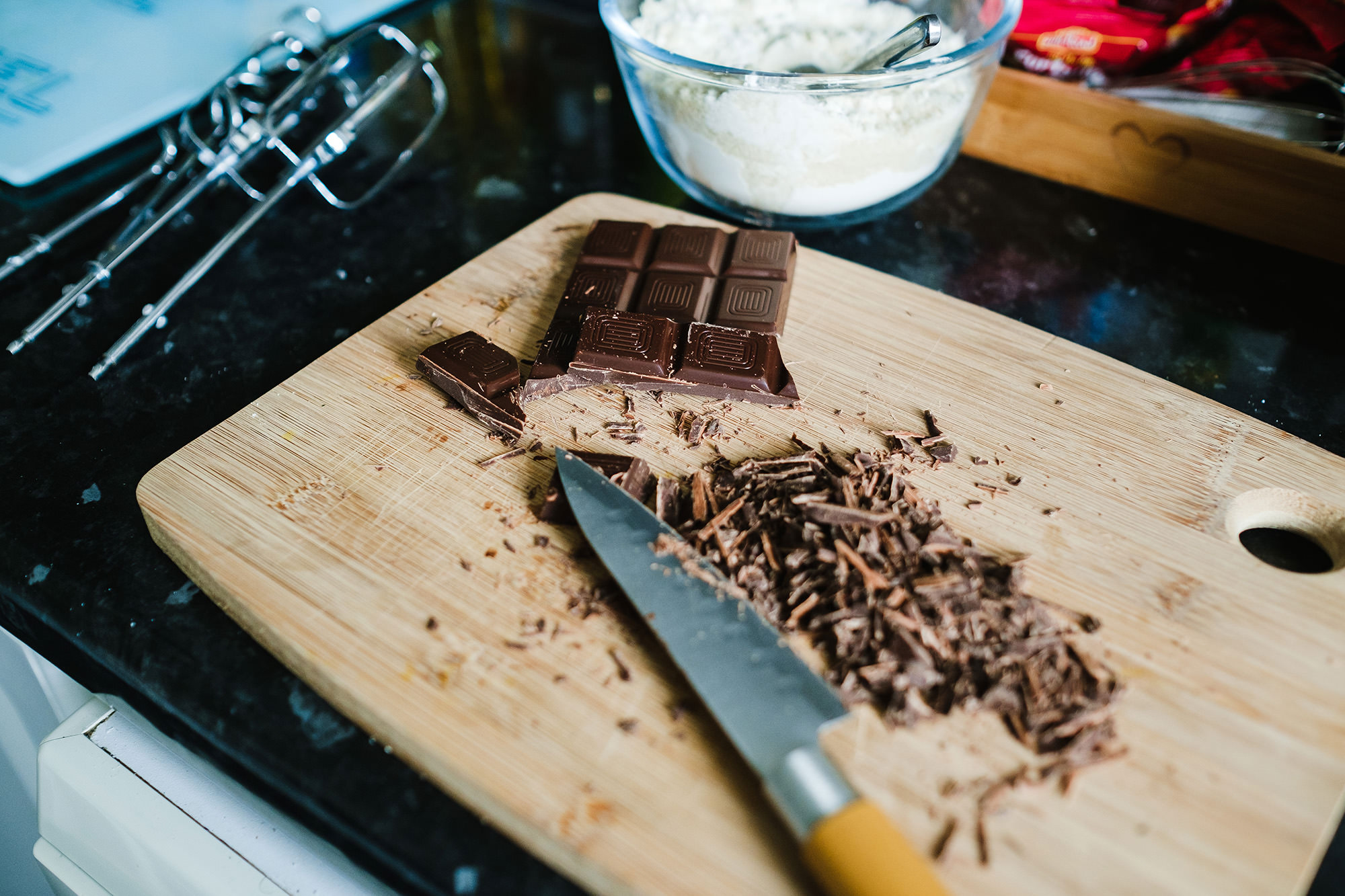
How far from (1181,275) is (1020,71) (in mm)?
793

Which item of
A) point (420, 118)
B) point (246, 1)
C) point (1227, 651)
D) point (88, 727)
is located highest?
point (246, 1)

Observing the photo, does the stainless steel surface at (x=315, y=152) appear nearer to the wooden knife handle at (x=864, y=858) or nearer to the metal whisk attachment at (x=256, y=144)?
the metal whisk attachment at (x=256, y=144)

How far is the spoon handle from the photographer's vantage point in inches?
79.0

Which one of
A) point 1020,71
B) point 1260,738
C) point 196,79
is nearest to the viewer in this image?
point 1260,738

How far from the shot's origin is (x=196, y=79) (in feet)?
9.62

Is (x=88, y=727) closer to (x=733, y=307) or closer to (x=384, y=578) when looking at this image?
(x=384, y=578)

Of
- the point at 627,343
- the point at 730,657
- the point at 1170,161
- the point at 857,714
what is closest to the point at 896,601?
the point at 857,714

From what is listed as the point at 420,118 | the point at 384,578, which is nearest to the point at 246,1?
the point at 420,118

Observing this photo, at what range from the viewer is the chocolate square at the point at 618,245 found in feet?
6.85

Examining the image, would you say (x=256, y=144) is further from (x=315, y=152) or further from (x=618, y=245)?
(x=618, y=245)

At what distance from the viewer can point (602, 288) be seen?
2.02m

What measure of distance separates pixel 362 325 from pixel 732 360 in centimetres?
106

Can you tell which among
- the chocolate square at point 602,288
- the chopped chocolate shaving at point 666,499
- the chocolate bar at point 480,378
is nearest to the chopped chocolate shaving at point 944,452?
the chopped chocolate shaving at point 666,499

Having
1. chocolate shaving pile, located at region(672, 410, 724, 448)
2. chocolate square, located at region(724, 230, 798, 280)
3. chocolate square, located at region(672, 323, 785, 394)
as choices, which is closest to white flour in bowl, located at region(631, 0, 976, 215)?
chocolate square, located at region(724, 230, 798, 280)
